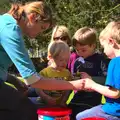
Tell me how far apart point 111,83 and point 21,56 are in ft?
2.40

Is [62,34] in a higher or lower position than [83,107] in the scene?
higher

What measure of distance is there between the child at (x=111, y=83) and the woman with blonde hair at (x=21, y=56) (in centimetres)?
20

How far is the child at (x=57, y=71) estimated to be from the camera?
11.3ft

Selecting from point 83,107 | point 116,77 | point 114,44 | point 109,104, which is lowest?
point 83,107

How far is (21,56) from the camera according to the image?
2.74 metres

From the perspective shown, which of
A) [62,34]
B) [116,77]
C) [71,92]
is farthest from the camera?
[62,34]

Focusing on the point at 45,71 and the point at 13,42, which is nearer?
the point at 13,42

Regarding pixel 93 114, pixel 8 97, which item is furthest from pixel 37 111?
pixel 93 114

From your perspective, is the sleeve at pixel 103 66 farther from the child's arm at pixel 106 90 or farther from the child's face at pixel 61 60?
the child's arm at pixel 106 90

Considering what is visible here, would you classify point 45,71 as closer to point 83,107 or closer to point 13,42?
point 83,107

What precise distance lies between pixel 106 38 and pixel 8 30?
810mm

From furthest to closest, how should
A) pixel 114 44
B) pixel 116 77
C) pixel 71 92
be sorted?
1. pixel 71 92
2. pixel 114 44
3. pixel 116 77

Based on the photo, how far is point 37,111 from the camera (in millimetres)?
2961

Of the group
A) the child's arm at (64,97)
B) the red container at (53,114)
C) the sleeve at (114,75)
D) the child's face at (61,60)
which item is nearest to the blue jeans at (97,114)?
the red container at (53,114)
